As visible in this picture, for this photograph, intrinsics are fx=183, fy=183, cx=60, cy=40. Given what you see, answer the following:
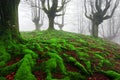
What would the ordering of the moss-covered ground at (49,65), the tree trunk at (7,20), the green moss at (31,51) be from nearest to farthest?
the moss-covered ground at (49,65) → the green moss at (31,51) → the tree trunk at (7,20)

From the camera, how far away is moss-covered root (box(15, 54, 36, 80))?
660cm

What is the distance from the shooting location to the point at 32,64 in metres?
7.59

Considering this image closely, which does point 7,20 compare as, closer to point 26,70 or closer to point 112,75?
point 26,70

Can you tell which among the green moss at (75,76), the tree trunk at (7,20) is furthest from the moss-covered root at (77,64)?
the tree trunk at (7,20)

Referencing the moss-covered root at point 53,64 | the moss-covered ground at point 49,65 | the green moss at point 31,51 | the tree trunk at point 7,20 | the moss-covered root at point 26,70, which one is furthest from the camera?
the tree trunk at point 7,20

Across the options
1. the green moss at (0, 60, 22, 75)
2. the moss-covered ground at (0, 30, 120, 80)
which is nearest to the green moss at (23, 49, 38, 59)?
the moss-covered ground at (0, 30, 120, 80)

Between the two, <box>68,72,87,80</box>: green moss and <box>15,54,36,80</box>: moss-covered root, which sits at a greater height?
<box>15,54,36,80</box>: moss-covered root

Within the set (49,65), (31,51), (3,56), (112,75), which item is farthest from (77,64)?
(3,56)

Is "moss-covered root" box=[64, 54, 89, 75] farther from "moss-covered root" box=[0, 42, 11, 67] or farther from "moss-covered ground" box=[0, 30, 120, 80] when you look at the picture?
"moss-covered root" box=[0, 42, 11, 67]

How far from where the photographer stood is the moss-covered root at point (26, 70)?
6604 millimetres

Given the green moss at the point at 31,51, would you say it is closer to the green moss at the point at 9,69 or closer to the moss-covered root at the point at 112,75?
the green moss at the point at 9,69

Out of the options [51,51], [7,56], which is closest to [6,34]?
[7,56]

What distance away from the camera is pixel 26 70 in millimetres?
6953

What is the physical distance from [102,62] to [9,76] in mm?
4668
